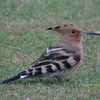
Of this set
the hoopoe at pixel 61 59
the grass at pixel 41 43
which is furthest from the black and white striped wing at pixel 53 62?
the grass at pixel 41 43

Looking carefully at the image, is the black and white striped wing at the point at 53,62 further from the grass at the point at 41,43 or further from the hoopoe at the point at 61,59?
the grass at the point at 41,43

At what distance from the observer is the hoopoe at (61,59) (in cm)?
643

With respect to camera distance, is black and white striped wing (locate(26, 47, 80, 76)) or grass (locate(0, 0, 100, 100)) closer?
grass (locate(0, 0, 100, 100))

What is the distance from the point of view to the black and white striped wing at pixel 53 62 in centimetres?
642

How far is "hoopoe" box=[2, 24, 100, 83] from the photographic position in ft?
21.1

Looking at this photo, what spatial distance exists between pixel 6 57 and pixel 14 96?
1.76 metres

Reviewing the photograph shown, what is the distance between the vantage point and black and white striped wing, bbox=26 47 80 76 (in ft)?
21.1

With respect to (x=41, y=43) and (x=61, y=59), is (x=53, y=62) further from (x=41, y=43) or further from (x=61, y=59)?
(x=41, y=43)

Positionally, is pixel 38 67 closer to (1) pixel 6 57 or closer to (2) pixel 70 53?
(2) pixel 70 53

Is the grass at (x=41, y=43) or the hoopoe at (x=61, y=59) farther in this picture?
the hoopoe at (x=61, y=59)

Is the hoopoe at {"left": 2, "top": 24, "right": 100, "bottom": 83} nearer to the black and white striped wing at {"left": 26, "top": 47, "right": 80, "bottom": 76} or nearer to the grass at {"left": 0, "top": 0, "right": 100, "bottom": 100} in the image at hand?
the black and white striped wing at {"left": 26, "top": 47, "right": 80, "bottom": 76}

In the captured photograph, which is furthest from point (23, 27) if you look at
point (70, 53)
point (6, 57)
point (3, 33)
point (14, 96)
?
point (14, 96)

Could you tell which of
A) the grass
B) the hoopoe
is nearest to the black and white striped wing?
the hoopoe

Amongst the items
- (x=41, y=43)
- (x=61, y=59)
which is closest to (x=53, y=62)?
(x=61, y=59)
